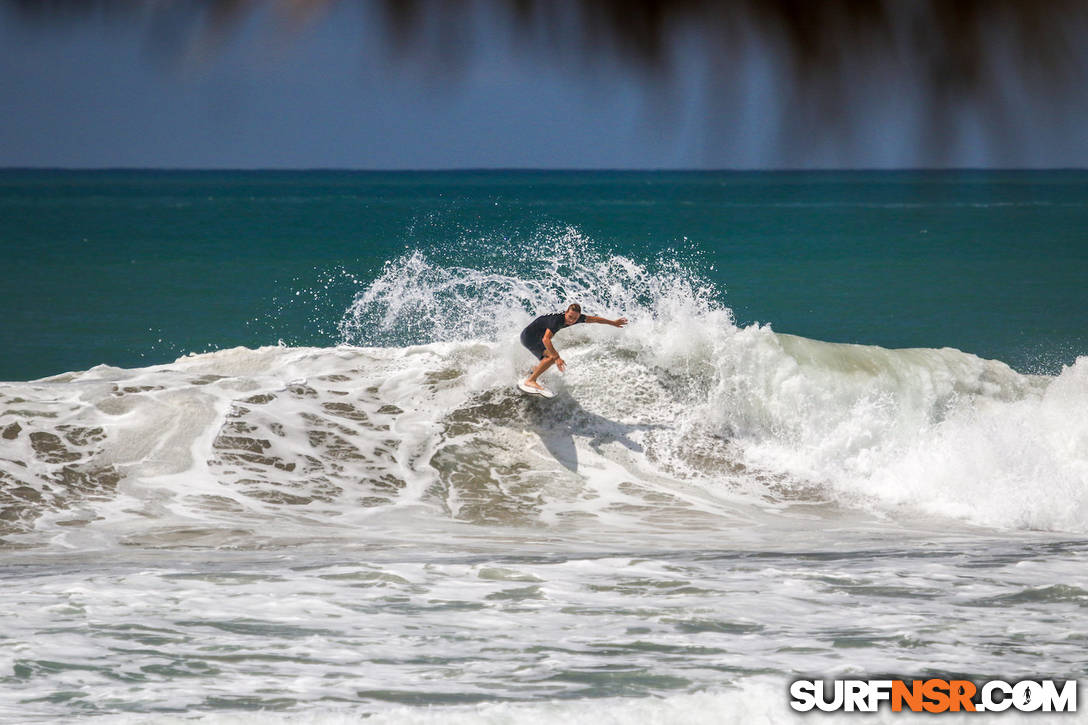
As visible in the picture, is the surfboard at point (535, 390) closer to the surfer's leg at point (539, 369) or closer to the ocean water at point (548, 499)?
the surfer's leg at point (539, 369)

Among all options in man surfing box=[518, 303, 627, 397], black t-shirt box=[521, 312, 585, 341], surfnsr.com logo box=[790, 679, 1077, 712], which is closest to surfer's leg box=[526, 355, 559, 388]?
man surfing box=[518, 303, 627, 397]

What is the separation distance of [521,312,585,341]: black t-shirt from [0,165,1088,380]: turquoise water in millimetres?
2003

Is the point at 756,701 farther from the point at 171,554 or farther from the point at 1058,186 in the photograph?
the point at 171,554

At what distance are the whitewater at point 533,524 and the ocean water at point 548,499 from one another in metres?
0.04

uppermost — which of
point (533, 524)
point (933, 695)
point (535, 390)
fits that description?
point (535, 390)

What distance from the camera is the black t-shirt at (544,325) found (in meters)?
11.4

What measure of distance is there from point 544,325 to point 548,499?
1928 millimetres

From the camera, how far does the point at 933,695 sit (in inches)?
185

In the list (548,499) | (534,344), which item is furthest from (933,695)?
(534,344)

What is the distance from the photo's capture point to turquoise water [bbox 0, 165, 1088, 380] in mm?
6215

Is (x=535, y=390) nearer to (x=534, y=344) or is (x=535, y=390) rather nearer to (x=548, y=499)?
(x=534, y=344)

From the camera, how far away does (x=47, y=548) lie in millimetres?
8672

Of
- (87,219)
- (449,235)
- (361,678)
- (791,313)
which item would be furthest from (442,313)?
(87,219)

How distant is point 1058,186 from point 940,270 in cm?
3351
